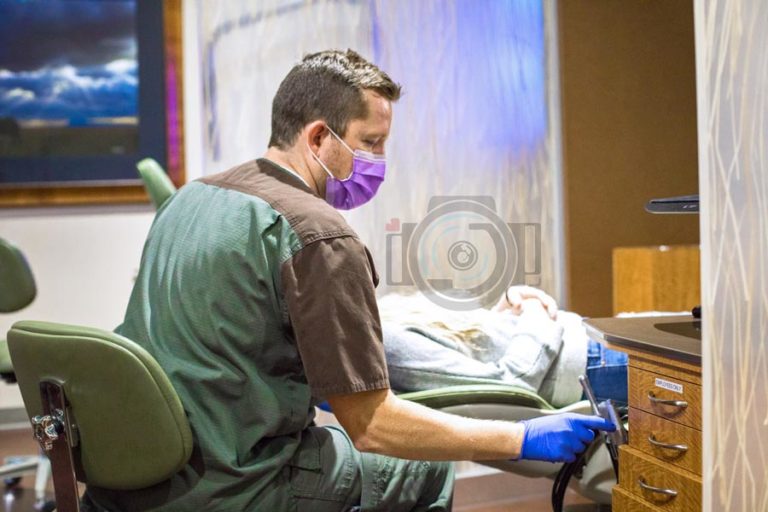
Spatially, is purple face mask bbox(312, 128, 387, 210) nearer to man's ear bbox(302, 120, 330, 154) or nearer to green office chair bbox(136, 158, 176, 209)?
man's ear bbox(302, 120, 330, 154)

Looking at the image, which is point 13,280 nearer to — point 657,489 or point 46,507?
point 46,507

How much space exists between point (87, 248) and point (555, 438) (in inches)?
111

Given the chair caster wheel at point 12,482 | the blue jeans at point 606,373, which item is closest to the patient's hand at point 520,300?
the blue jeans at point 606,373

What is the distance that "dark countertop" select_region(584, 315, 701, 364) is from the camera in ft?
4.22

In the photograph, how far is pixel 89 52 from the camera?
3646 mm

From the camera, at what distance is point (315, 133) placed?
55.5 inches

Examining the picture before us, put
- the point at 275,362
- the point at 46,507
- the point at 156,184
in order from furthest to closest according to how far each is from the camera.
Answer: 1. the point at 156,184
2. the point at 46,507
3. the point at 275,362

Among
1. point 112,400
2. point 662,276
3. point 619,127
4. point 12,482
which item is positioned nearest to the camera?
point 112,400

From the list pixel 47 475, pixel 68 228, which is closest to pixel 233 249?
pixel 47 475

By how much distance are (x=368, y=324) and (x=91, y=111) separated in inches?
112

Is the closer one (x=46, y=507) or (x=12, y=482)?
(x=46, y=507)

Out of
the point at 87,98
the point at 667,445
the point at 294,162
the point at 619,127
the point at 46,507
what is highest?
the point at 87,98

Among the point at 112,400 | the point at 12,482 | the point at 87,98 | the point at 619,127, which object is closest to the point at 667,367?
the point at 112,400

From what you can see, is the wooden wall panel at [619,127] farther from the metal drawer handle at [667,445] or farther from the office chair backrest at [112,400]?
the office chair backrest at [112,400]
